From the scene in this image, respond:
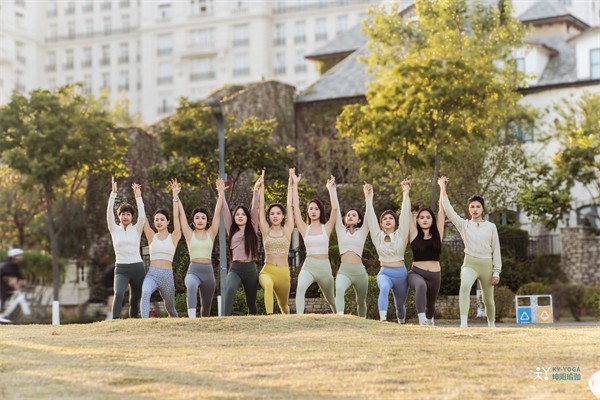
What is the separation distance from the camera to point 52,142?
1556 inches

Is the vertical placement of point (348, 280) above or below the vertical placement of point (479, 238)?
below

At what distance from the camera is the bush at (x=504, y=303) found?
100 feet

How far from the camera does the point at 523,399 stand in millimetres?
9273

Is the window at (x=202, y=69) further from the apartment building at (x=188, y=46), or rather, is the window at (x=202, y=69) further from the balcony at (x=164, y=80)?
the balcony at (x=164, y=80)

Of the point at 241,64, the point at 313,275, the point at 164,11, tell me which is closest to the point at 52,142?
the point at 313,275

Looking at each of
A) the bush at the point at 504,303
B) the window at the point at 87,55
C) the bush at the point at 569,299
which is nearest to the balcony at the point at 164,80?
the window at the point at 87,55

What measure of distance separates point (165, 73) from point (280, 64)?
10.2m

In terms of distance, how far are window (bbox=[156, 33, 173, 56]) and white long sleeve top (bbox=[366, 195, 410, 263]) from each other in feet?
261

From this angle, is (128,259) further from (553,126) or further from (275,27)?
(275,27)

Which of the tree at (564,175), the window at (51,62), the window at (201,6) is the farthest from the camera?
the window at (51,62)

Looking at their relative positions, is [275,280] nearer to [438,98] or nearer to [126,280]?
[126,280]

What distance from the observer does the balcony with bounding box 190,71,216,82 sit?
3615 inches

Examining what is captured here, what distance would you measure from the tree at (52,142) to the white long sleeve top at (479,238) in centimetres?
2579

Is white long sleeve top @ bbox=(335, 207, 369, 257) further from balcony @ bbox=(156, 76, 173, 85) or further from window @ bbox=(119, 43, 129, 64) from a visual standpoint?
window @ bbox=(119, 43, 129, 64)
